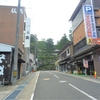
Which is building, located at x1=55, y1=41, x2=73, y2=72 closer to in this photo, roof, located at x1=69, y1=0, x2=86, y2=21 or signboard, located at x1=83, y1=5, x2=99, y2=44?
roof, located at x1=69, y1=0, x2=86, y2=21

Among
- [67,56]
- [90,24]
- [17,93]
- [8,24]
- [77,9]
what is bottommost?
[17,93]

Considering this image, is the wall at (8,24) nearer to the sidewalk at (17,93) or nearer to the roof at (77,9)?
the roof at (77,9)

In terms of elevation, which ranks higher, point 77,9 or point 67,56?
point 77,9

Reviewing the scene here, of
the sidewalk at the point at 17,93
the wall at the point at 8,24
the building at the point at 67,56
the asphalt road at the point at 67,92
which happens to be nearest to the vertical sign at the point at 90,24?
the asphalt road at the point at 67,92

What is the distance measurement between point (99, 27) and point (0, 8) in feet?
61.0

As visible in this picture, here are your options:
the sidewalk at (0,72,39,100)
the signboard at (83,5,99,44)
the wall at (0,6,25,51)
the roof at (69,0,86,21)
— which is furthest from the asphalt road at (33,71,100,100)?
the roof at (69,0,86,21)

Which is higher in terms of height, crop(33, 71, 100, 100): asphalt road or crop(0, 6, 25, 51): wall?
crop(0, 6, 25, 51): wall

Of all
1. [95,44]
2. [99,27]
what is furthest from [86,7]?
[95,44]

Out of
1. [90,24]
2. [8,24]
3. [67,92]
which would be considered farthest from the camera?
[8,24]

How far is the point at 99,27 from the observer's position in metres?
23.8

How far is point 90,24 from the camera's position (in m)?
22.0

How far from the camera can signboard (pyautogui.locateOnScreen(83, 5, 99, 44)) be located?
2092 cm

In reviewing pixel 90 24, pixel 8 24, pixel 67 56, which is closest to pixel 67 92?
pixel 90 24

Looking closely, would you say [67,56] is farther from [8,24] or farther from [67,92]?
[67,92]
